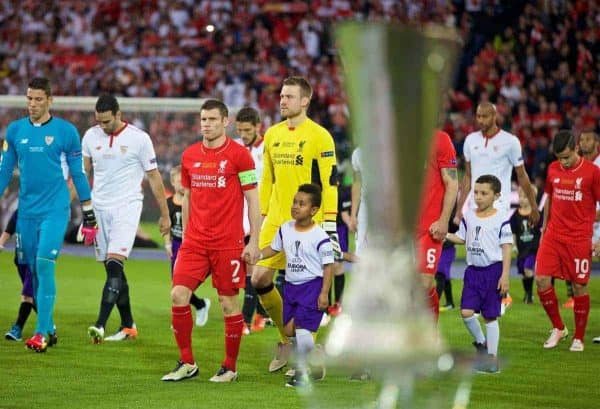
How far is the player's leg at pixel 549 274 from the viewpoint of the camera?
10.0 metres

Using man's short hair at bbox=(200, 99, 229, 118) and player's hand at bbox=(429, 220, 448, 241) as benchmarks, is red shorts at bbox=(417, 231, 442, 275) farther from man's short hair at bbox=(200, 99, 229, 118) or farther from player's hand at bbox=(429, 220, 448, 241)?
man's short hair at bbox=(200, 99, 229, 118)

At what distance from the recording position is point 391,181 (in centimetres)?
186

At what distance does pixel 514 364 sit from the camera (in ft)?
29.6

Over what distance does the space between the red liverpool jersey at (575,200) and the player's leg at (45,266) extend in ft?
14.0

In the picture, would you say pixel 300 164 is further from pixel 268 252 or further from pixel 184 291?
pixel 184 291

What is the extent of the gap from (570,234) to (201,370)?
3.57 metres

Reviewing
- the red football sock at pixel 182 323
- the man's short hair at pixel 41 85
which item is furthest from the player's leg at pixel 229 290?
the man's short hair at pixel 41 85

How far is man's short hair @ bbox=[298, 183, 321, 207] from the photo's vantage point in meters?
7.67

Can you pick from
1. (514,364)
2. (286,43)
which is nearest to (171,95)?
(286,43)

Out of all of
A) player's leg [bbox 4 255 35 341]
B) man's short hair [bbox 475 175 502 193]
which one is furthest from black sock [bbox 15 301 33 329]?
man's short hair [bbox 475 175 502 193]

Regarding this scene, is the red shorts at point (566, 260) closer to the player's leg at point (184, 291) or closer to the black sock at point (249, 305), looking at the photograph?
the black sock at point (249, 305)

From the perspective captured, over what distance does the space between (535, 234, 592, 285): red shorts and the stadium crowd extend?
11.6m

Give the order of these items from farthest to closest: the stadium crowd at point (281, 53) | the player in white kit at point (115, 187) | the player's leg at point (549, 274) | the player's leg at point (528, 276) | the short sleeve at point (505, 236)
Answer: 1. the stadium crowd at point (281, 53)
2. the player's leg at point (528, 276)
3. the player's leg at point (549, 274)
4. the player in white kit at point (115, 187)
5. the short sleeve at point (505, 236)

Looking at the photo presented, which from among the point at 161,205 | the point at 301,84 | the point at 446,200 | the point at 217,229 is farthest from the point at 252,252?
the point at 161,205
